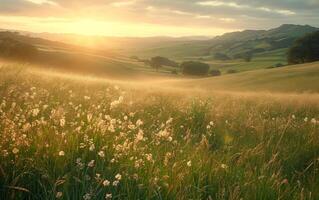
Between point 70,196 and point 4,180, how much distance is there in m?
0.59

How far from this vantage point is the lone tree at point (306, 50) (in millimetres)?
84562

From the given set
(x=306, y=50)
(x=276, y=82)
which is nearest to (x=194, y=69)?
(x=306, y=50)

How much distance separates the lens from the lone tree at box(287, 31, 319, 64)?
8456 centimetres

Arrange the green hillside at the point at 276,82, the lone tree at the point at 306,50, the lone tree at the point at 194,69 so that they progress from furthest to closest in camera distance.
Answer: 1. the lone tree at the point at 194,69
2. the lone tree at the point at 306,50
3. the green hillside at the point at 276,82

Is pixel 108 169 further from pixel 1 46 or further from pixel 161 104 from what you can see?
pixel 1 46

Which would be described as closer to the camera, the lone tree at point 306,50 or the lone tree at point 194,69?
the lone tree at point 306,50

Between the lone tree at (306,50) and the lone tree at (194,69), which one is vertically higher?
the lone tree at (306,50)

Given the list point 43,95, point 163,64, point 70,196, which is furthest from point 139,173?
point 163,64

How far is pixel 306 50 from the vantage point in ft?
280

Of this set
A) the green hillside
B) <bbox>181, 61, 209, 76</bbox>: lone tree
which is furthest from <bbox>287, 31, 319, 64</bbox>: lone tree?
the green hillside

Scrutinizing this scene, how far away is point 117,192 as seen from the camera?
13.3 feet

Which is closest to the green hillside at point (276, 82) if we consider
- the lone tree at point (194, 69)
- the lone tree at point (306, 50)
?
the lone tree at point (306, 50)

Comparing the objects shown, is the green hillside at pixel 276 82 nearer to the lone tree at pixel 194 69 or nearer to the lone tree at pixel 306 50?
the lone tree at pixel 306 50

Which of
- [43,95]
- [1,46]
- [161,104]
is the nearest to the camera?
[43,95]
